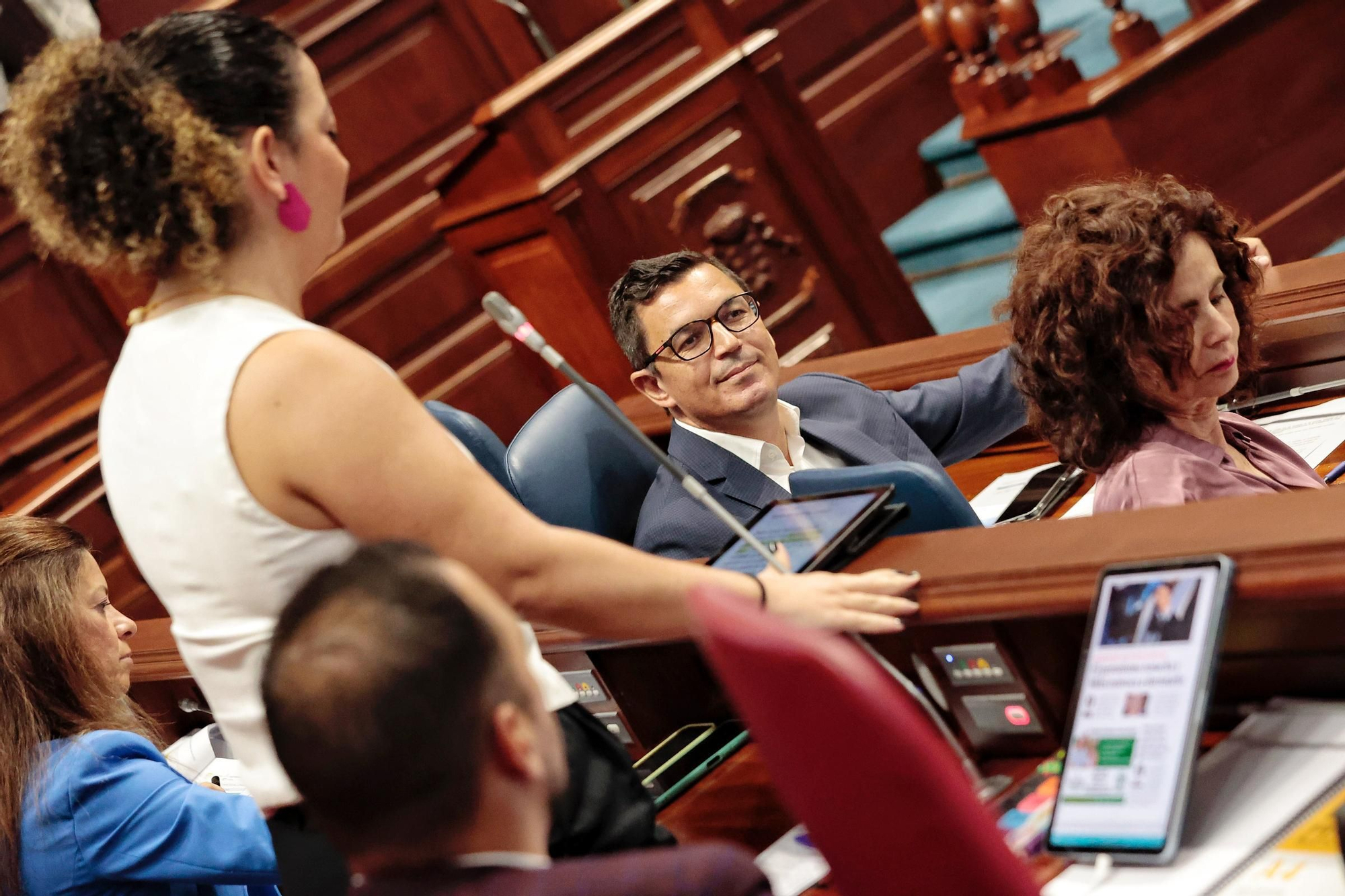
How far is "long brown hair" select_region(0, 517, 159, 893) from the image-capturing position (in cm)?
192

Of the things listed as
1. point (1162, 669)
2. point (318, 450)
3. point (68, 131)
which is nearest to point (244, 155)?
point (68, 131)

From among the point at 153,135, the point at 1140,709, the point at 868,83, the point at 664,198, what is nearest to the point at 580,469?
the point at 153,135

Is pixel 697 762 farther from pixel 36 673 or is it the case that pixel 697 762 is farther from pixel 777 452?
pixel 36 673

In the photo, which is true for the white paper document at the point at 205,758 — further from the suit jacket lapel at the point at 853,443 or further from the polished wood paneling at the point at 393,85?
the polished wood paneling at the point at 393,85

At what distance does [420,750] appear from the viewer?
845 mm

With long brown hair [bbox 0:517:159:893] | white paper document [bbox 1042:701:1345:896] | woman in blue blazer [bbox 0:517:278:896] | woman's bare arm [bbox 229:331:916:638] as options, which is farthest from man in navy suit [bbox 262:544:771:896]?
long brown hair [bbox 0:517:159:893]

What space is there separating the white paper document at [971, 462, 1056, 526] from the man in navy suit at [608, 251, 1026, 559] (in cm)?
9

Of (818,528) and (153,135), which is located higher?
(153,135)

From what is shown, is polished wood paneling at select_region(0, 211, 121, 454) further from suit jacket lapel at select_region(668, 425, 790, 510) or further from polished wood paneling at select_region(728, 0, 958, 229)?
suit jacket lapel at select_region(668, 425, 790, 510)

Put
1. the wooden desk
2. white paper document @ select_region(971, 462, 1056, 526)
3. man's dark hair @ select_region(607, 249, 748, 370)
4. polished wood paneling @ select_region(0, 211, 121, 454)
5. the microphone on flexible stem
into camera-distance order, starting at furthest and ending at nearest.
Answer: polished wood paneling @ select_region(0, 211, 121, 454)
man's dark hair @ select_region(607, 249, 748, 370)
white paper document @ select_region(971, 462, 1056, 526)
the microphone on flexible stem
the wooden desk

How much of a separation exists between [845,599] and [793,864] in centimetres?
30

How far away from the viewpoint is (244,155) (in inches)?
48.3

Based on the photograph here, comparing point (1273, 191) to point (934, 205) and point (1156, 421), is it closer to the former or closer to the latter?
point (934, 205)

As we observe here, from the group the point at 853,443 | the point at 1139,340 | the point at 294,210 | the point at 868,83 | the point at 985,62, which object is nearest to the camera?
the point at 294,210
